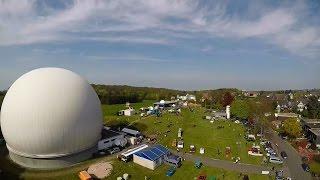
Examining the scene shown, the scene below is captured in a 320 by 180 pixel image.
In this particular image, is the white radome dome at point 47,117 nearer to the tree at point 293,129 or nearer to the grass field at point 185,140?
the grass field at point 185,140

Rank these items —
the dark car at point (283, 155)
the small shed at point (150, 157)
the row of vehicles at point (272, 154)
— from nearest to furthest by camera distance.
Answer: the small shed at point (150, 157), the row of vehicles at point (272, 154), the dark car at point (283, 155)

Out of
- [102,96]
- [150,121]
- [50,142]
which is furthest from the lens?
[102,96]

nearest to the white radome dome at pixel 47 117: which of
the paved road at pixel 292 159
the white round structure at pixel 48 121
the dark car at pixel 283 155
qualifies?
the white round structure at pixel 48 121

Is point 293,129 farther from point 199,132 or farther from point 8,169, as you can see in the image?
point 8,169

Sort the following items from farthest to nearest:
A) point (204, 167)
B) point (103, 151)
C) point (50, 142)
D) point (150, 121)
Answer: point (150, 121) → point (103, 151) → point (204, 167) → point (50, 142)

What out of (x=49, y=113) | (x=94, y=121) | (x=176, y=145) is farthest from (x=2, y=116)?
(x=176, y=145)

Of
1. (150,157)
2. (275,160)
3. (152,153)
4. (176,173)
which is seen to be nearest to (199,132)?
(275,160)

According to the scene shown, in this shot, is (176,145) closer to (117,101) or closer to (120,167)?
(120,167)
